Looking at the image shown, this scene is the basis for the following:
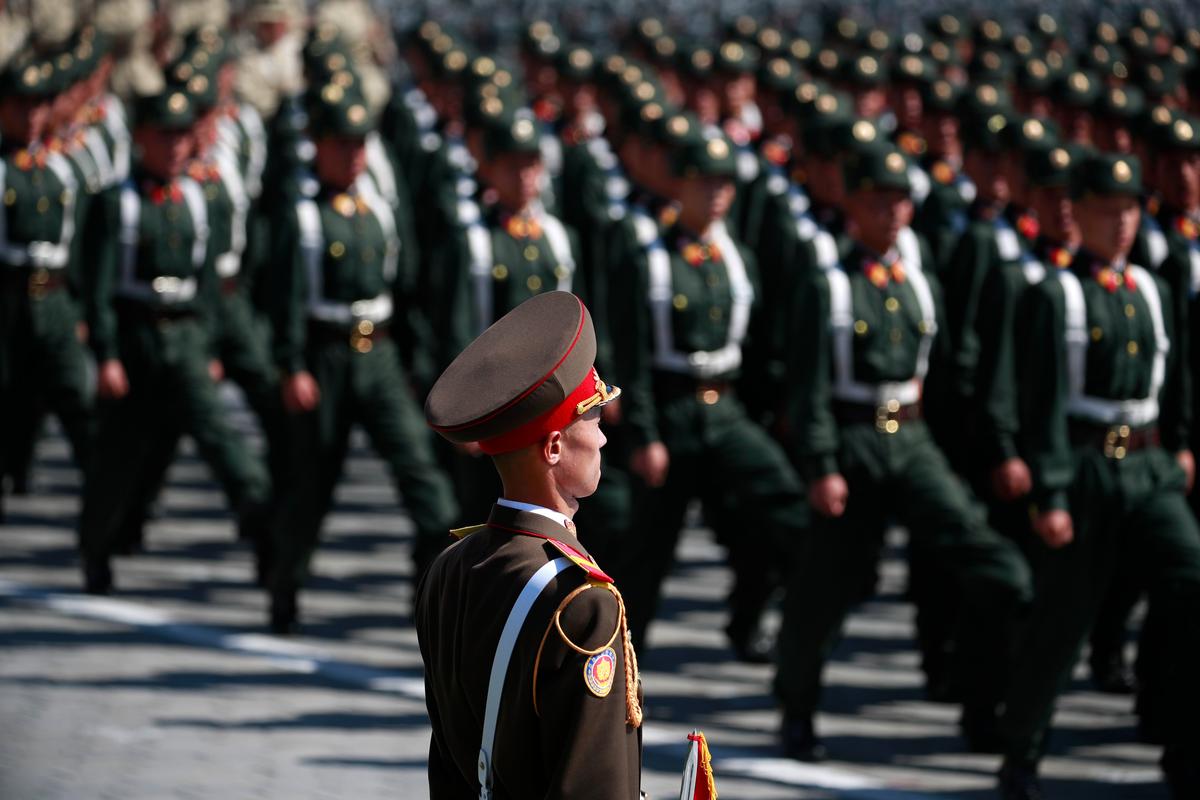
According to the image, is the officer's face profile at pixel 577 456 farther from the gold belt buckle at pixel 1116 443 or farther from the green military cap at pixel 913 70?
the green military cap at pixel 913 70

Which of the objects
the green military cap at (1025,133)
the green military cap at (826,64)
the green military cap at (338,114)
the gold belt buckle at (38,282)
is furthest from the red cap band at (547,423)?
the green military cap at (826,64)

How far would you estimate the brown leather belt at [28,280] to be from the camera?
35.3 feet

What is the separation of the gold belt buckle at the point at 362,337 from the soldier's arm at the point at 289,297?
20cm

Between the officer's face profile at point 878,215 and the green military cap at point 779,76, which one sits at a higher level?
the officer's face profile at point 878,215

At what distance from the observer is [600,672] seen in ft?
11.8

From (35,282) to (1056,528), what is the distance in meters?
5.66

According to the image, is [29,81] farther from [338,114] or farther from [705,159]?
[705,159]

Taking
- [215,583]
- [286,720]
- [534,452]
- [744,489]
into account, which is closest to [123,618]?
[215,583]

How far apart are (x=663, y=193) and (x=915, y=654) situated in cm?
218

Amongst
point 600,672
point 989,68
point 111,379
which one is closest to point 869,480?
point 111,379

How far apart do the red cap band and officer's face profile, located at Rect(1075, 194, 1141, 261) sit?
4022 millimetres

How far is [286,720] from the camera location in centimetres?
791

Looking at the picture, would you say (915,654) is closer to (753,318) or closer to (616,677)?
(753,318)

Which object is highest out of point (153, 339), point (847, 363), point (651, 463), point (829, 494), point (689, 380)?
point (847, 363)
